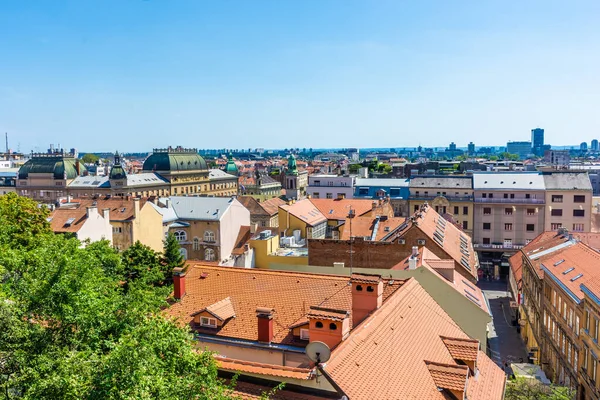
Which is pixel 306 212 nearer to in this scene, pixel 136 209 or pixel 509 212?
pixel 136 209

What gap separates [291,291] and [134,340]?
562 inches

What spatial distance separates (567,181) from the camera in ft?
250

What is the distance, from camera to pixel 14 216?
42031mm

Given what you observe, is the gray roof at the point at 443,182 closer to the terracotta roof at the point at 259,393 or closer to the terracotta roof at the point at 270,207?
the terracotta roof at the point at 270,207

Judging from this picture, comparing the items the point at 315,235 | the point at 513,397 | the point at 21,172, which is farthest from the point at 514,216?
the point at 21,172

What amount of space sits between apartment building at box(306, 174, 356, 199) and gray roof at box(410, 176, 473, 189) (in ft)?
38.8

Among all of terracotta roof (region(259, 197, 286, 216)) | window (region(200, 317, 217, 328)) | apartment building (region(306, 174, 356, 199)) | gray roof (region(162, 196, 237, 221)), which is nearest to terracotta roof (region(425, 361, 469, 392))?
window (region(200, 317, 217, 328))

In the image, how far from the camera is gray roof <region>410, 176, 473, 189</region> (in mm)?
81312

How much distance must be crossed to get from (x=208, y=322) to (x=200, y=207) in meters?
38.6

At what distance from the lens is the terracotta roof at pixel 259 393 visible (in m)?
17.1

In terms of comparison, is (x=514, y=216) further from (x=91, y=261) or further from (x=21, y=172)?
(x=21, y=172)

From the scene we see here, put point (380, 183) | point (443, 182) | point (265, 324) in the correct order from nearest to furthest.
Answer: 1. point (265, 324)
2. point (443, 182)
3. point (380, 183)

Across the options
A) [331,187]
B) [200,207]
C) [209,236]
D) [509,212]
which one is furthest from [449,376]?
[331,187]

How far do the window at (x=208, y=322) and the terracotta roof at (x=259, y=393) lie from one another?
273 inches
